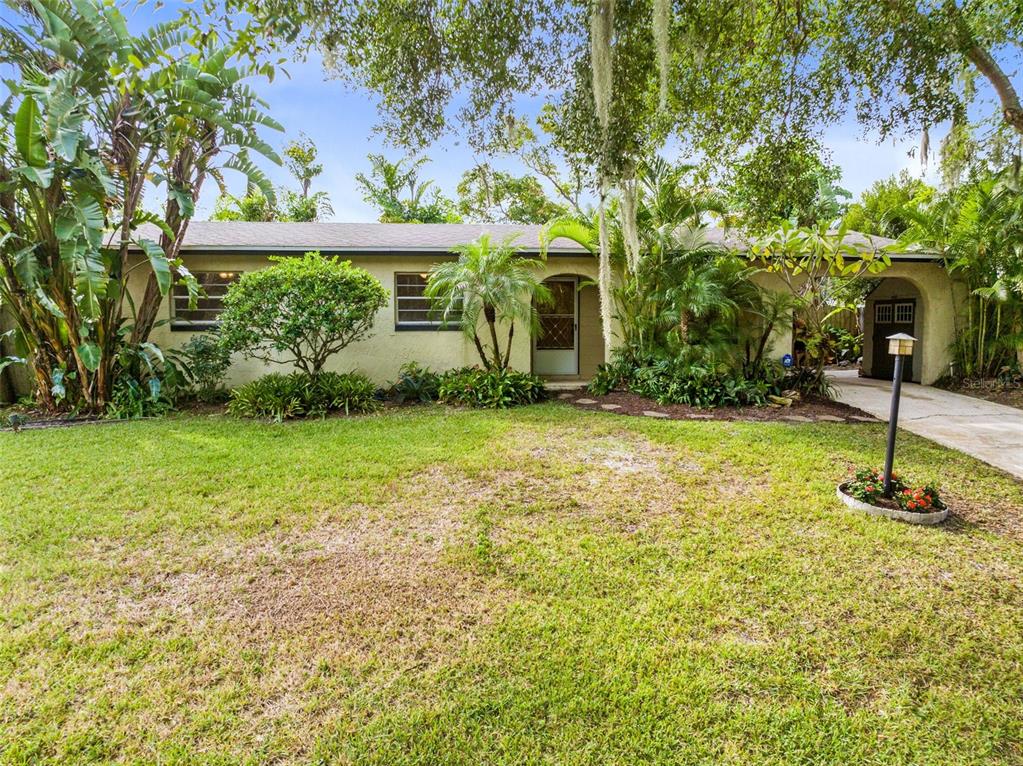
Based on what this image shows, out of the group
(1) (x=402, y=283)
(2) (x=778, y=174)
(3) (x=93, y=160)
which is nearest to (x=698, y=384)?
(2) (x=778, y=174)

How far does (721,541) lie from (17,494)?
5.58 m

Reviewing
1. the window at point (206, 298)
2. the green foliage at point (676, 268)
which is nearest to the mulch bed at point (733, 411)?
the green foliage at point (676, 268)

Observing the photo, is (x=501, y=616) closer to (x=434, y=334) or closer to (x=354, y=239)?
(x=434, y=334)

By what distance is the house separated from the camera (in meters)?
9.27

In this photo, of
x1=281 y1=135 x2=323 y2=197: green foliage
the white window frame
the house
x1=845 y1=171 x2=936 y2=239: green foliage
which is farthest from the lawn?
x1=281 y1=135 x2=323 y2=197: green foliage

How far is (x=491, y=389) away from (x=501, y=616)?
5.66m

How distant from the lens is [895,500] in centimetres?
419

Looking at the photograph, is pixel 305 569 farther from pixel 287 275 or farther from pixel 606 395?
pixel 606 395

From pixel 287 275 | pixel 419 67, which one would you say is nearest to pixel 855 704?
pixel 419 67

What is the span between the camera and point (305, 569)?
131 inches

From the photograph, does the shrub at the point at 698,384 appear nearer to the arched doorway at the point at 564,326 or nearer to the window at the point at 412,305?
the arched doorway at the point at 564,326

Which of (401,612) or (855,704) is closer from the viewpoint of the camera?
(855,704)

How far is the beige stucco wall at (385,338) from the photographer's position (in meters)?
9.34

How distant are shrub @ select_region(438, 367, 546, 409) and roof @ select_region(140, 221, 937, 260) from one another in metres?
2.28
